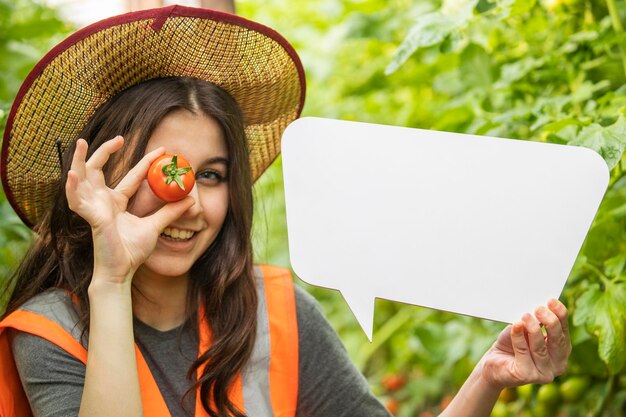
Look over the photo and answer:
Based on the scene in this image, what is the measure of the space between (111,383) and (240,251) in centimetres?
44

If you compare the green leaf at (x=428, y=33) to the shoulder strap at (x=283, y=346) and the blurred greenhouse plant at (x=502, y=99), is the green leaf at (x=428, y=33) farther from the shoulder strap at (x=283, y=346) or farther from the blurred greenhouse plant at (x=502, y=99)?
the shoulder strap at (x=283, y=346)

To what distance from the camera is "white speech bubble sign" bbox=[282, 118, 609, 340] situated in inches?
48.6

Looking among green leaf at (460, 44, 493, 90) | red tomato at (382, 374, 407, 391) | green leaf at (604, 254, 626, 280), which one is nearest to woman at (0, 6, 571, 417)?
green leaf at (604, 254, 626, 280)

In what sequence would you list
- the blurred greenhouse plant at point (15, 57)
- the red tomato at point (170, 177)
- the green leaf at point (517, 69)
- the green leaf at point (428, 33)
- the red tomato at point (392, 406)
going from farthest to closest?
the red tomato at point (392, 406) < the blurred greenhouse plant at point (15, 57) < the green leaf at point (517, 69) < the green leaf at point (428, 33) < the red tomato at point (170, 177)

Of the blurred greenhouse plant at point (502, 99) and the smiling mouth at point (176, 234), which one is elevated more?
the smiling mouth at point (176, 234)

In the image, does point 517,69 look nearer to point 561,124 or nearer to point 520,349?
point 561,124

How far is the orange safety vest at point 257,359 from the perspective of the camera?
143cm

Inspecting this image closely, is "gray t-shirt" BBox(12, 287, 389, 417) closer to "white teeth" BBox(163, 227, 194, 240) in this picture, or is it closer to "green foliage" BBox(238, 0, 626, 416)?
"white teeth" BBox(163, 227, 194, 240)

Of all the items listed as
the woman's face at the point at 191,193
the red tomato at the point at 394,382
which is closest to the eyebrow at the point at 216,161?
the woman's face at the point at 191,193

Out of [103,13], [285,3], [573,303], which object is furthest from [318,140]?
[285,3]

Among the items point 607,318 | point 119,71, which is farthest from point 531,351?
point 119,71

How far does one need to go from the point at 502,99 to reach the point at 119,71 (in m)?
0.88

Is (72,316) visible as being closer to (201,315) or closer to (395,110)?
(201,315)

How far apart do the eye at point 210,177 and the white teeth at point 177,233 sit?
0.33ft
